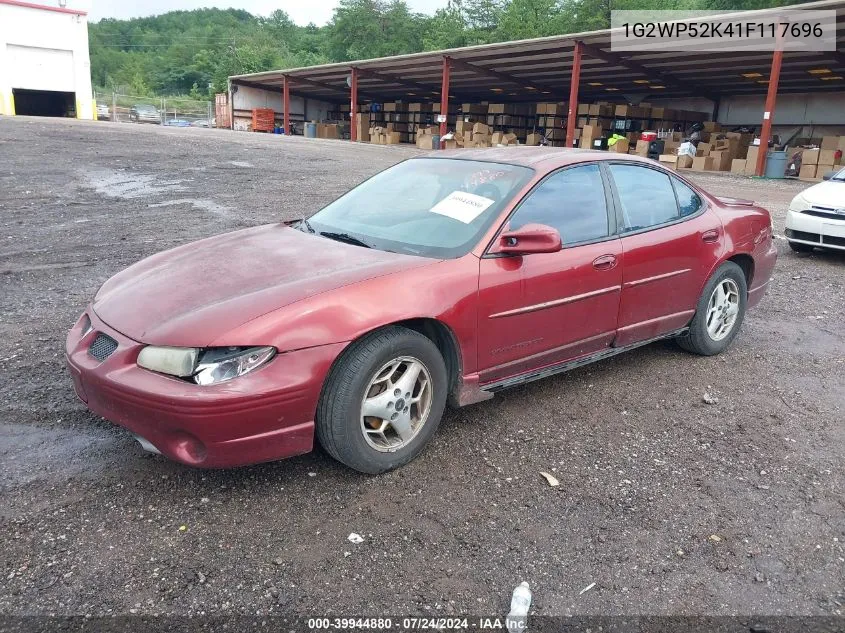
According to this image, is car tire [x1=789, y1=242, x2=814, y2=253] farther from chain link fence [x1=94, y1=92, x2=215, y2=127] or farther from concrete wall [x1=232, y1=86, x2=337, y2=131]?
chain link fence [x1=94, y1=92, x2=215, y2=127]

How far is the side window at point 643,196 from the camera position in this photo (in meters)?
4.24

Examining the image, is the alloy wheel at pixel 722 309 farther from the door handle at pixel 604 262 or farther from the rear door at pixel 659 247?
the door handle at pixel 604 262

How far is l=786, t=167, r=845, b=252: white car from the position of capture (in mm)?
8289

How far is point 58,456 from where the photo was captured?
10.5 feet

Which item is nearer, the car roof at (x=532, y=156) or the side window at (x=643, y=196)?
the car roof at (x=532, y=156)

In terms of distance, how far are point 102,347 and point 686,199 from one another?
3.90 metres

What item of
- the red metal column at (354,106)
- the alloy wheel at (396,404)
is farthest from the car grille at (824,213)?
the red metal column at (354,106)

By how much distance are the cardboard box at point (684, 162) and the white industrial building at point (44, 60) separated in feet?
117

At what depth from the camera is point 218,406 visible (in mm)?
2617

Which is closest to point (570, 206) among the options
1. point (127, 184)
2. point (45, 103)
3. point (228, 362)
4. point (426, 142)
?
A: point (228, 362)

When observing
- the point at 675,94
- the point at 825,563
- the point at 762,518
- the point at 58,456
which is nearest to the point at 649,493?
the point at 762,518

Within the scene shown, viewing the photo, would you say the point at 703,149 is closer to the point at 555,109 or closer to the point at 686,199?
the point at 555,109

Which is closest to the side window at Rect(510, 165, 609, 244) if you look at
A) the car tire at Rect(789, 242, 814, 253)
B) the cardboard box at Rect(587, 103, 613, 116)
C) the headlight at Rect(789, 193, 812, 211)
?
the headlight at Rect(789, 193, 812, 211)

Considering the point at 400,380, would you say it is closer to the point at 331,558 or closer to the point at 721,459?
the point at 331,558
